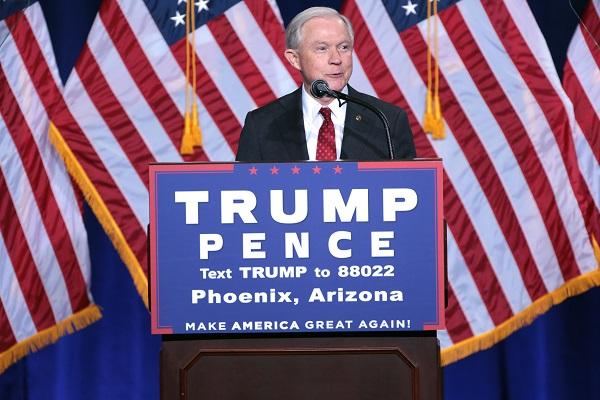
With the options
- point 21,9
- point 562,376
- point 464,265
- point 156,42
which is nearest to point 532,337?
point 562,376

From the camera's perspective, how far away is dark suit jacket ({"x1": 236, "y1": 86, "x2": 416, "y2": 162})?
2283 mm

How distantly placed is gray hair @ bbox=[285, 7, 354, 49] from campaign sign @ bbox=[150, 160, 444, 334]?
650mm

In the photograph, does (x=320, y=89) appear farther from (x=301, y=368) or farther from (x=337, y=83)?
(x=301, y=368)

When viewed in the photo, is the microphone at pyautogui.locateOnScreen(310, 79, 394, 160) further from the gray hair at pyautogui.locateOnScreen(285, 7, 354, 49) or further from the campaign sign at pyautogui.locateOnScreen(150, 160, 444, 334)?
the gray hair at pyautogui.locateOnScreen(285, 7, 354, 49)

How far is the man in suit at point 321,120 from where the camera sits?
7.55 ft

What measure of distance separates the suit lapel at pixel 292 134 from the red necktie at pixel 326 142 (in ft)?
0.12

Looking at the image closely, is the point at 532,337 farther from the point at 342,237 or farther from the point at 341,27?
the point at 342,237

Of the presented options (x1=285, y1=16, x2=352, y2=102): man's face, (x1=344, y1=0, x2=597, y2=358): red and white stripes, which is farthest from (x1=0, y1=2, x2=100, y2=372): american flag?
(x1=285, y1=16, x2=352, y2=102): man's face

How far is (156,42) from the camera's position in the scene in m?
3.70

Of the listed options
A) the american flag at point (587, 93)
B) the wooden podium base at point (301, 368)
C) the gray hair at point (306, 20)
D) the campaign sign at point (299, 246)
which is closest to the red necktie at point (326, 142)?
the gray hair at point (306, 20)

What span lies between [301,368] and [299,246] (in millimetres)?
244

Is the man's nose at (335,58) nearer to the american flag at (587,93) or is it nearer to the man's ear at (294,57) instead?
the man's ear at (294,57)

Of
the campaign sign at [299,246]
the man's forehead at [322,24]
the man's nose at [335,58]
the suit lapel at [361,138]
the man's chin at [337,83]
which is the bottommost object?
the campaign sign at [299,246]

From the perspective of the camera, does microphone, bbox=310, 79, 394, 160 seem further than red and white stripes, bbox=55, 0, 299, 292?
No
